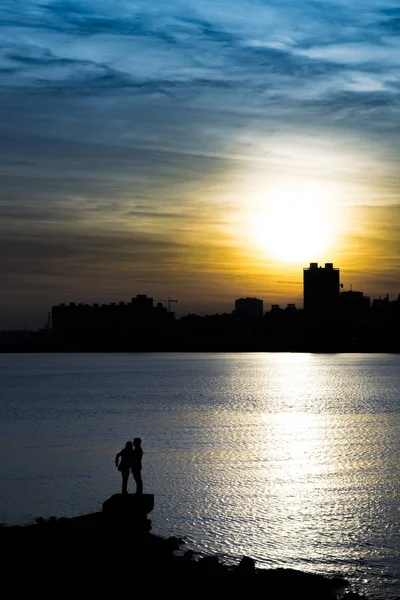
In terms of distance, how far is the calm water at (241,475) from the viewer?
33.9m

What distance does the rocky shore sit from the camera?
79.2 ft

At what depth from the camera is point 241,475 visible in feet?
170

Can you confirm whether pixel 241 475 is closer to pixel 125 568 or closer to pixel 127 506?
pixel 127 506

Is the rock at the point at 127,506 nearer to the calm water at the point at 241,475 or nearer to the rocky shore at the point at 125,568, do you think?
the rocky shore at the point at 125,568

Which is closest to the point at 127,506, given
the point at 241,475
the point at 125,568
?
the point at 125,568

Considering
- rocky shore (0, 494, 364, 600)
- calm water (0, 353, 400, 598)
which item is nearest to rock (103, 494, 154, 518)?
rocky shore (0, 494, 364, 600)

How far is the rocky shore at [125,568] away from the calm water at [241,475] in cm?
325

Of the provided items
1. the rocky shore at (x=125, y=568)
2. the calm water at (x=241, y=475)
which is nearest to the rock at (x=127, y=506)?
the rocky shore at (x=125, y=568)

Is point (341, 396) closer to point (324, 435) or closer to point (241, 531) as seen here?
point (324, 435)

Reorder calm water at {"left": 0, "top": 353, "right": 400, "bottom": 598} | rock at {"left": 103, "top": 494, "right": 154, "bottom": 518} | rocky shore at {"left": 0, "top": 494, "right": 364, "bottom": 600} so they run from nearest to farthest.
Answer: rocky shore at {"left": 0, "top": 494, "right": 364, "bottom": 600} → rock at {"left": 103, "top": 494, "right": 154, "bottom": 518} → calm water at {"left": 0, "top": 353, "right": 400, "bottom": 598}

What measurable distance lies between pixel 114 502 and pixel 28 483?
1945 cm

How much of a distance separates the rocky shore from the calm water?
128 inches

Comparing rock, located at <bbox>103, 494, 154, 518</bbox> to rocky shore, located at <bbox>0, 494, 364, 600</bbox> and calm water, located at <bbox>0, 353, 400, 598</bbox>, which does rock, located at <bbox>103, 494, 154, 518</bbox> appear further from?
calm water, located at <bbox>0, 353, 400, 598</bbox>

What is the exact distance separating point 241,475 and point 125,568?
A: 26625 millimetres
